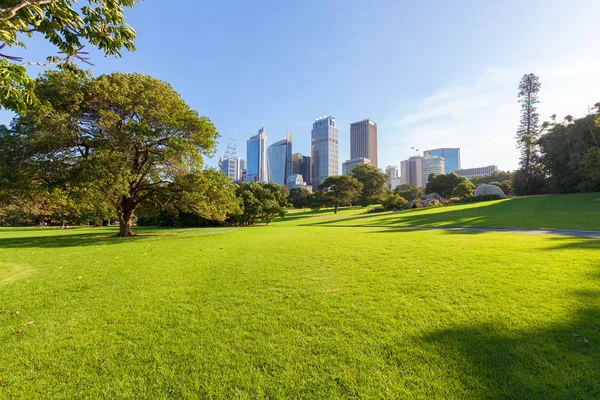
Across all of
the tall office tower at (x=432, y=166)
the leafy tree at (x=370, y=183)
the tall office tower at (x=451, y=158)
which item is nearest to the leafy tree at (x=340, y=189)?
the leafy tree at (x=370, y=183)

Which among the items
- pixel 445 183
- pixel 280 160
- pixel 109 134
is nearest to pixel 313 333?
pixel 109 134

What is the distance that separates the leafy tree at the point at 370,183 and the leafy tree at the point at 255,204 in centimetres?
3316

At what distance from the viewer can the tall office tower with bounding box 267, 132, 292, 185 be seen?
588 feet

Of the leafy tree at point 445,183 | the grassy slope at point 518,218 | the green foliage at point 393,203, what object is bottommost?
the grassy slope at point 518,218

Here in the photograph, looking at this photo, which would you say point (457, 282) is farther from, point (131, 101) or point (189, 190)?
point (131, 101)

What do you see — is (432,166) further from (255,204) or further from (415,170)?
(255,204)

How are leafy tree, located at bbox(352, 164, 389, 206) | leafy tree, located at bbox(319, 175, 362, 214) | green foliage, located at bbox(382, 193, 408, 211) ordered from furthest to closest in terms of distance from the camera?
→ 1. leafy tree, located at bbox(352, 164, 389, 206)
2. leafy tree, located at bbox(319, 175, 362, 214)
3. green foliage, located at bbox(382, 193, 408, 211)

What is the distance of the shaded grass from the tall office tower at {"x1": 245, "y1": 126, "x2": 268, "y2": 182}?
571ft

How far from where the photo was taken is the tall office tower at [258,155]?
17988cm

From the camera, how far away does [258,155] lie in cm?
18225

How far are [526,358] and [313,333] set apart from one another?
6.52 ft

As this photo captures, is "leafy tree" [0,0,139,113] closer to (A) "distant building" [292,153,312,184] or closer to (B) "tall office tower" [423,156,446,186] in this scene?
(B) "tall office tower" [423,156,446,186]

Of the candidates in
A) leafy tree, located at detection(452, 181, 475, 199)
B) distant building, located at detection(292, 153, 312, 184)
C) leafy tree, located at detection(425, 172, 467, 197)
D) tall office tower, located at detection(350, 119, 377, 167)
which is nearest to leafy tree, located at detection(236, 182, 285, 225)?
leafy tree, located at detection(452, 181, 475, 199)

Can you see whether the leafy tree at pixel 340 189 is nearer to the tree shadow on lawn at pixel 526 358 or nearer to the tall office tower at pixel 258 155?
the tree shadow on lawn at pixel 526 358
